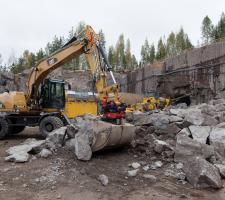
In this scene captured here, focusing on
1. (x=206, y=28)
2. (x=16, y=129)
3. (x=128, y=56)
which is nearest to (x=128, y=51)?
(x=128, y=56)

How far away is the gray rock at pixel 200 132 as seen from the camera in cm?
870

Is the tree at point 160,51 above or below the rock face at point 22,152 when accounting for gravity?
above

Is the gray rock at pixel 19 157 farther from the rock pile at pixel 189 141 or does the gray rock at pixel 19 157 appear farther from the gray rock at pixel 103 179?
the rock pile at pixel 189 141

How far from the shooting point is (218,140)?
8492 millimetres

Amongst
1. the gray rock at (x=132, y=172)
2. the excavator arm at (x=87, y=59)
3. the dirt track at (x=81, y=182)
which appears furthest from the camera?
the excavator arm at (x=87, y=59)

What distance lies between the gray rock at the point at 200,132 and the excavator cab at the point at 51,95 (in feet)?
17.1

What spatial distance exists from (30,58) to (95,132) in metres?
51.0

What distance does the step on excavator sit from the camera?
11.4 m

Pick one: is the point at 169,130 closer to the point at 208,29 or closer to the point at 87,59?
the point at 87,59

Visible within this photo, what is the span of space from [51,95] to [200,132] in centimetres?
573

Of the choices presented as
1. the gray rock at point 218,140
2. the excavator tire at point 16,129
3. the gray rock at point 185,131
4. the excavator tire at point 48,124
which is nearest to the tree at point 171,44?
the excavator tire at point 16,129

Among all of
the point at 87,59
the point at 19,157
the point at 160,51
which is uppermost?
the point at 160,51

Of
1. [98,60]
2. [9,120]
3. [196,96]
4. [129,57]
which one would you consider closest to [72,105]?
[9,120]

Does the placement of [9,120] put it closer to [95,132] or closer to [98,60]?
[98,60]
